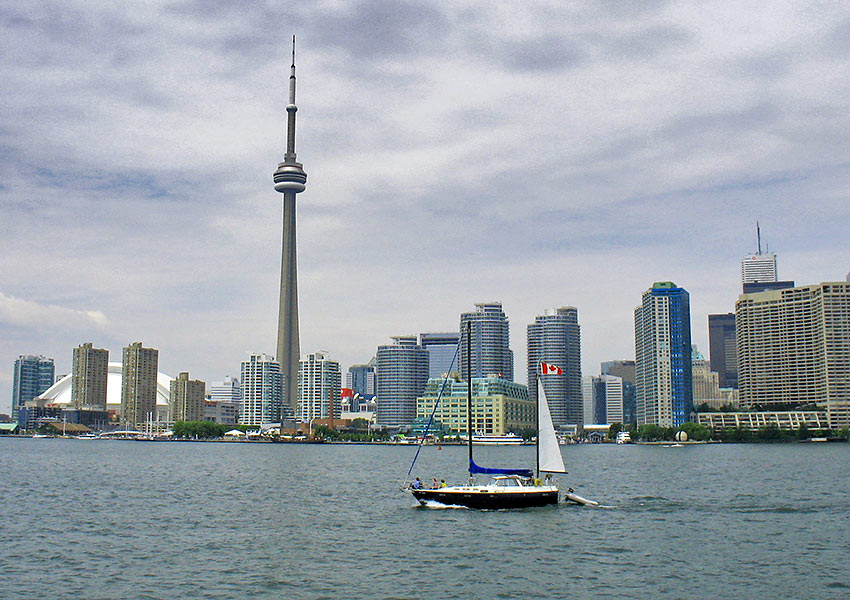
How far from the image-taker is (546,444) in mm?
82000

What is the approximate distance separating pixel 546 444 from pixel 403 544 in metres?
24.5

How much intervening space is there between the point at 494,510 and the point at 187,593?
117ft

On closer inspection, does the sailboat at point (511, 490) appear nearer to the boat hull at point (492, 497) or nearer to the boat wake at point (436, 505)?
the boat hull at point (492, 497)

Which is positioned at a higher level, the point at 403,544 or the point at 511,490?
the point at 511,490

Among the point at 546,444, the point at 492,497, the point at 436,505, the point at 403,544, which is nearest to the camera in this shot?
the point at 403,544

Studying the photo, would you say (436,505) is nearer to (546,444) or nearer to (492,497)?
(492,497)

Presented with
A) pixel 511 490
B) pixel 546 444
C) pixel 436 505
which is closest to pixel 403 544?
pixel 511 490

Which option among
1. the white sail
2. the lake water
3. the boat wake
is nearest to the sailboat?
the white sail

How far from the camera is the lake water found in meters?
47.9

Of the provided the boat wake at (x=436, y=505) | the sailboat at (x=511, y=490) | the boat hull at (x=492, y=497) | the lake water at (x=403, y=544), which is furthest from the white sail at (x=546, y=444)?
the boat wake at (x=436, y=505)

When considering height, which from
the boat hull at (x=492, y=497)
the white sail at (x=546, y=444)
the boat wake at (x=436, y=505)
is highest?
the white sail at (x=546, y=444)

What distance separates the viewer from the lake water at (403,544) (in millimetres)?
47938

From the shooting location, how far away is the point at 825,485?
361 ft

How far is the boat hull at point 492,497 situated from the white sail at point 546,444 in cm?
371
